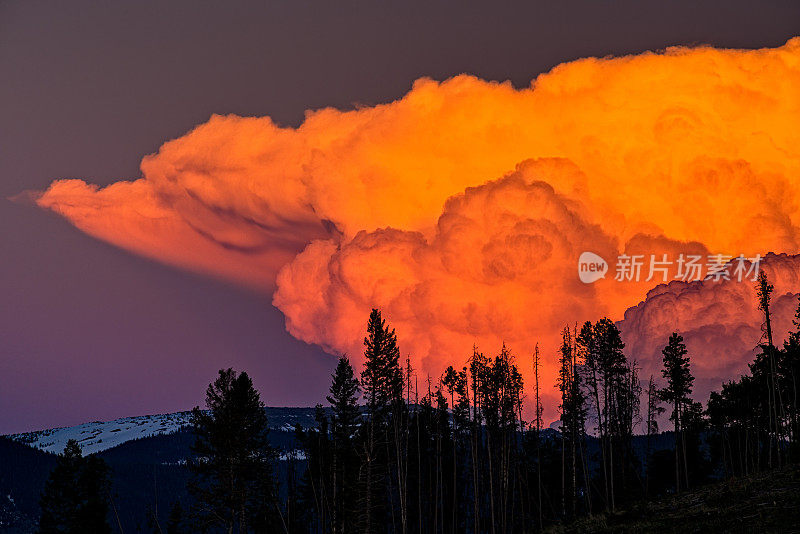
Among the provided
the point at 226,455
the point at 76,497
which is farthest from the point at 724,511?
the point at 76,497

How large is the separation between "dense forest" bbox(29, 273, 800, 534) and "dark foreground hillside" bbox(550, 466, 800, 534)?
5078 millimetres

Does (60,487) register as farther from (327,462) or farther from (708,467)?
(708,467)

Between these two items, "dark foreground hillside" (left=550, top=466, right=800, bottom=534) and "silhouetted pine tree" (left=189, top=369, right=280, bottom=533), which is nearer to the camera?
"dark foreground hillside" (left=550, top=466, right=800, bottom=534)

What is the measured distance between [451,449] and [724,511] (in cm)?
5020

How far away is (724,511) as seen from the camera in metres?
36.4

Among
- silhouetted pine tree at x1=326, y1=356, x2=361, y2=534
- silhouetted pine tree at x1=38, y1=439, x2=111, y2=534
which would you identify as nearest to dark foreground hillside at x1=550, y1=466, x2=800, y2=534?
silhouetted pine tree at x1=326, y1=356, x2=361, y2=534

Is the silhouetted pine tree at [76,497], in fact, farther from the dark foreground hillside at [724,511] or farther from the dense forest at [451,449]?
the dark foreground hillside at [724,511]

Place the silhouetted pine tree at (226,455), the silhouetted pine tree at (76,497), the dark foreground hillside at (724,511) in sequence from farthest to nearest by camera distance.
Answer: the silhouetted pine tree at (76,497), the silhouetted pine tree at (226,455), the dark foreground hillside at (724,511)

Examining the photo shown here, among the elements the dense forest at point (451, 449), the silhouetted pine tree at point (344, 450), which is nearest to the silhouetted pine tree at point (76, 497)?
the dense forest at point (451, 449)

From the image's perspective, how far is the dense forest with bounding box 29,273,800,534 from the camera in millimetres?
55188

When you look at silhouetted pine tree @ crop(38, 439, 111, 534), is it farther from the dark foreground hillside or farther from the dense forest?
the dark foreground hillside

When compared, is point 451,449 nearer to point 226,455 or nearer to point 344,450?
point 344,450

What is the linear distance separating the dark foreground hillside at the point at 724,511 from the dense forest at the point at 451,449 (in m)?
5.08

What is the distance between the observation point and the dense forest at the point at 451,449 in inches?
2173
